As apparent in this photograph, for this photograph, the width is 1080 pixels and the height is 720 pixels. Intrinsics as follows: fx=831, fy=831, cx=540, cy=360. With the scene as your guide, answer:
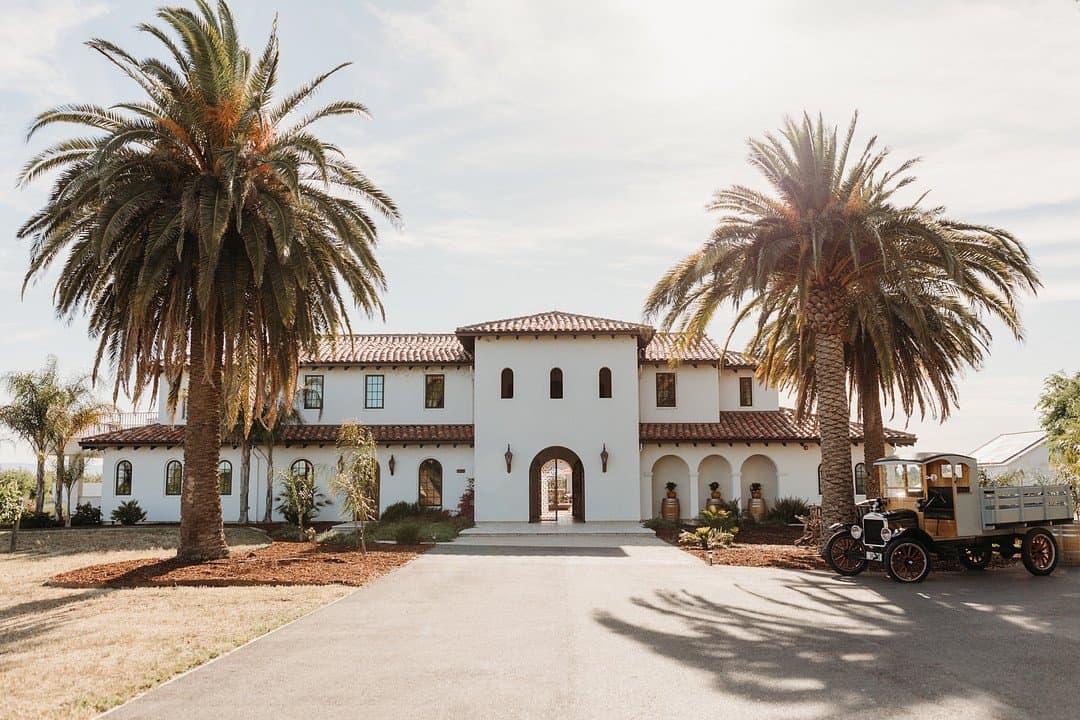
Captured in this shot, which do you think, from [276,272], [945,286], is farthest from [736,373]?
[276,272]

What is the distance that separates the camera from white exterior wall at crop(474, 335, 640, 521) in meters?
29.0

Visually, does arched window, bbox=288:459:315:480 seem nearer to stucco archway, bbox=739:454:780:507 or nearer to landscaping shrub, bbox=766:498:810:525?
stucco archway, bbox=739:454:780:507

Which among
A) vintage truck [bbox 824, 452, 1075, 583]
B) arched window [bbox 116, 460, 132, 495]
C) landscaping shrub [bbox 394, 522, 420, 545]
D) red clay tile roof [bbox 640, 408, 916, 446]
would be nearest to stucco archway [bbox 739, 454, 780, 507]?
red clay tile roof [bbox 640, 408, 916, 446]

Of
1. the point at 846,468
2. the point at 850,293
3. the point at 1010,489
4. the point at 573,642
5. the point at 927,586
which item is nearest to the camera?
the point at 573,642

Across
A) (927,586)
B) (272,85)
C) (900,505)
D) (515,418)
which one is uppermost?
(272,85)

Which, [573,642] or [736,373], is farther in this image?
[736,373]

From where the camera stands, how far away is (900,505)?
1567 cm

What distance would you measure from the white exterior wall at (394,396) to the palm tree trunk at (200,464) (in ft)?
49.2

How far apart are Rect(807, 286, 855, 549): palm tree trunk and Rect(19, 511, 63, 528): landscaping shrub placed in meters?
27.2

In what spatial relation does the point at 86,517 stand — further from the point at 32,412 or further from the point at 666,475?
the point at 666,475

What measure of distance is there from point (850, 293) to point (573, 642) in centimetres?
1286

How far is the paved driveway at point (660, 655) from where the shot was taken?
7000mm

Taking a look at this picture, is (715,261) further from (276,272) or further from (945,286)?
(276,272)

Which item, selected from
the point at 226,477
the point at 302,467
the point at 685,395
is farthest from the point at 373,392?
the point at 685,395
